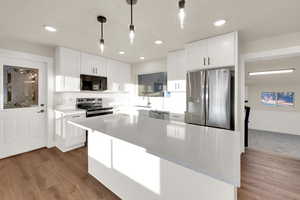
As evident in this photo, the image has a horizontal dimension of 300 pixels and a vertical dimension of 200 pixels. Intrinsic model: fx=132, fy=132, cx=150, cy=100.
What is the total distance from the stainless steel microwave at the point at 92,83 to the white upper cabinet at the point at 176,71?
6.40 ft

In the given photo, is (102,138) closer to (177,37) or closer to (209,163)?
(209,163)

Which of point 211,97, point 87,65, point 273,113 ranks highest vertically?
point 87,65

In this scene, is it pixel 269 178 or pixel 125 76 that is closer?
pixel 269 178

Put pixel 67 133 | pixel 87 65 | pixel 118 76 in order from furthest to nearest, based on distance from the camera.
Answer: pixel 118 76
pixel 87 65
pixel 67 133

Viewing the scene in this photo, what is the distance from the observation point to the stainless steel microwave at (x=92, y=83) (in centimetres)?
348

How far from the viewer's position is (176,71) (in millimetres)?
3418

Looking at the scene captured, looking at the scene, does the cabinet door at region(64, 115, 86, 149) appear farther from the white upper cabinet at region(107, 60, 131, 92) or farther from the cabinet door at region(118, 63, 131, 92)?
the cabinet door at region(118, 63, 131, 92)

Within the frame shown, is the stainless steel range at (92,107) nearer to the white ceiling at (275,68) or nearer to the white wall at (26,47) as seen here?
the white wall at (26,47)

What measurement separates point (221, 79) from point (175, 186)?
2.00m

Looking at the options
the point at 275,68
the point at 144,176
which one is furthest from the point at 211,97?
the point at 275,68

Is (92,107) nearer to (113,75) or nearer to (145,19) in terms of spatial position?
(113,75)

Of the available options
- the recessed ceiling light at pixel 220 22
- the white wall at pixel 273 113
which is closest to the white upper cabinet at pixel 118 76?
the recessed ceiling light at pixel 220 22

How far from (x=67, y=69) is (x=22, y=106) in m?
1.25

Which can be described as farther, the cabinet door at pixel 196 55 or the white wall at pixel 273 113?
the white wall at pixel 273 113
